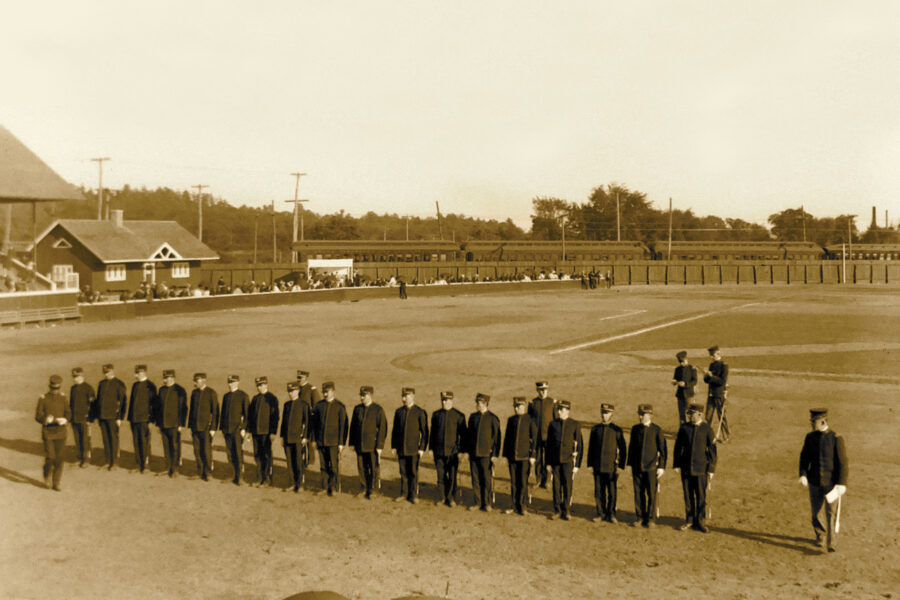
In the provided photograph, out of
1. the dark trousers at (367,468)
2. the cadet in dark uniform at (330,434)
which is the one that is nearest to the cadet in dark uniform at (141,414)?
the cadet in dark uniform at (330,434)

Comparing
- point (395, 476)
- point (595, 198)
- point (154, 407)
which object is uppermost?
point (595, 198)

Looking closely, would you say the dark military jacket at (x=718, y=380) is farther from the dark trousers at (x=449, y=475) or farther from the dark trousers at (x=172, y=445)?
the dark trousers at (x=172, y=445)

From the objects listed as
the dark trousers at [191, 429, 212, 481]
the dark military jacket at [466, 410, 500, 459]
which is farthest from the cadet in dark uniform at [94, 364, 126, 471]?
the dark military jacket at [466, 410, 500, 459]

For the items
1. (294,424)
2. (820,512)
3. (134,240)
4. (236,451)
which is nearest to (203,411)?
(236,451)

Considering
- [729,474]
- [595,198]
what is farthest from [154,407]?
[595,198]

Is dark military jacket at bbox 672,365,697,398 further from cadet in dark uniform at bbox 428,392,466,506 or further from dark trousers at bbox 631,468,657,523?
cadet in dark uniform at bbox 428,392,466,506

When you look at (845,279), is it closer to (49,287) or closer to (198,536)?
(49,287)

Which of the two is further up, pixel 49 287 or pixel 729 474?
pixel 49 287
